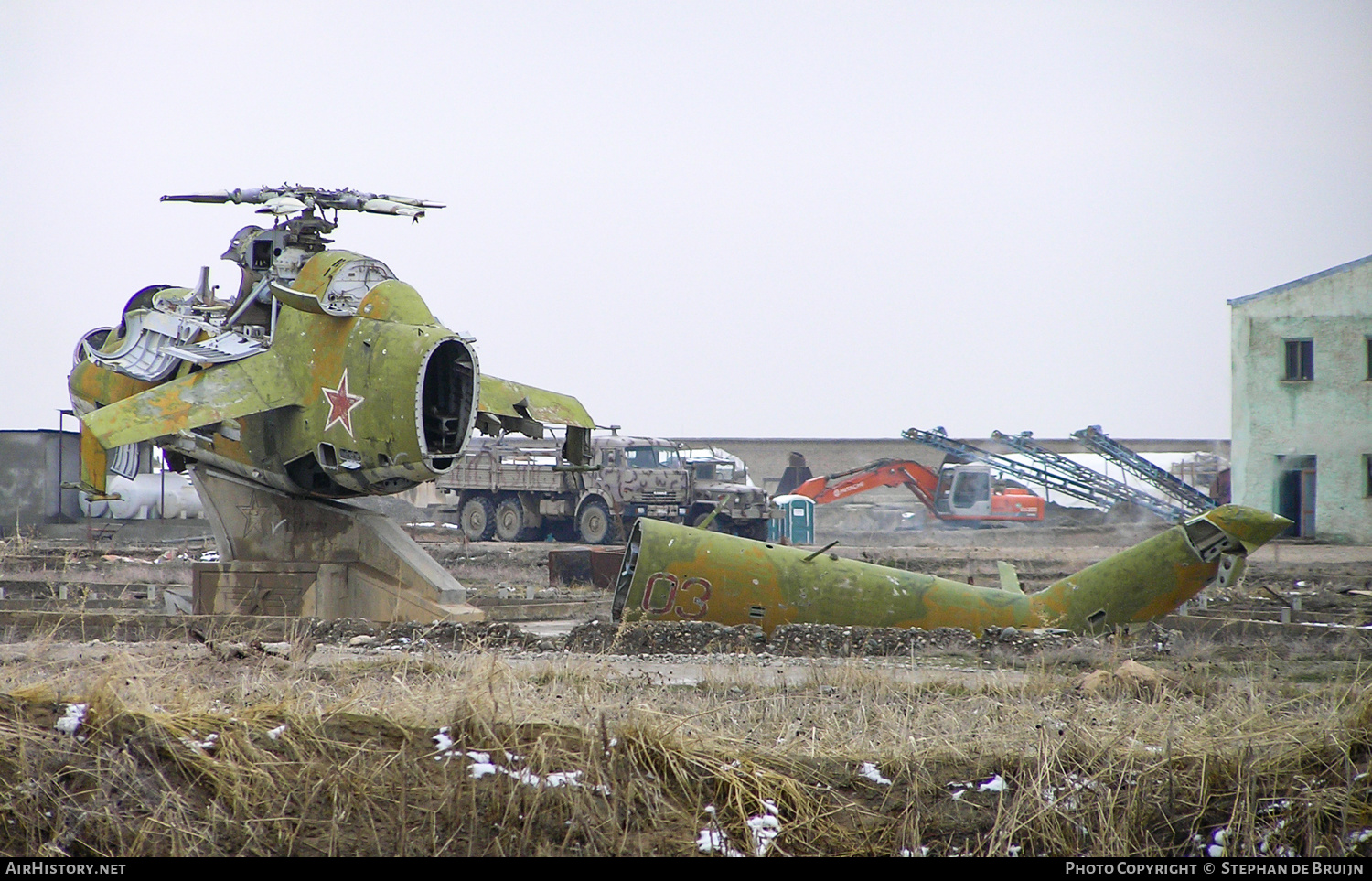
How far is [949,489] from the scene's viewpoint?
36625 millimetres

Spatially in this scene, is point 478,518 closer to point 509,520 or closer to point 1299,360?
point 509,520

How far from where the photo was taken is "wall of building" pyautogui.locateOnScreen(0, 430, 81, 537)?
27391 mm

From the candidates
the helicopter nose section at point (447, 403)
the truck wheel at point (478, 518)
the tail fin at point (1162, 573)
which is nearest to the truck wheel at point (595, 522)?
the truck wheel at point (478, 518)

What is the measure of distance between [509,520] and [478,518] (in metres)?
0.98

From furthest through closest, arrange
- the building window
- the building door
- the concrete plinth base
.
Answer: the building door < the building window < the concrete plinth base

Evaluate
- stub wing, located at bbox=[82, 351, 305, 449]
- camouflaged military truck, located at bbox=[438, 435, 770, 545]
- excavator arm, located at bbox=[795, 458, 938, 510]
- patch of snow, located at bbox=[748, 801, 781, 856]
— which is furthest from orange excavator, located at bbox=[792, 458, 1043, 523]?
patch of snow, located at bbox=[748, 801, 781, 856]

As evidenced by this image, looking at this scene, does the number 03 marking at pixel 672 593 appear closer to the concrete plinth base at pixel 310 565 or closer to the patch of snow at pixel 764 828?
the concrete plinth base at pixel 310 565

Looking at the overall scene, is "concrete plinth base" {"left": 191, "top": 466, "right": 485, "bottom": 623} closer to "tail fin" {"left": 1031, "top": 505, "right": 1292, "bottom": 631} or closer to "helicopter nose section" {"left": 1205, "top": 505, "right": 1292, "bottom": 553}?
"tail fin" {"left": 1031, "top": 505, "right": 1292, "bottom": 631}

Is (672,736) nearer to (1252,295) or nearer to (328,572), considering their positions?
(328,572)

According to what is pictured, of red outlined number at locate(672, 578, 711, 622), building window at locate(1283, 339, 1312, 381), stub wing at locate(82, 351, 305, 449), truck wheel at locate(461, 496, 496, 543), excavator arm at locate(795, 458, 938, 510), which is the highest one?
building window at locate(1283, 339, 1312, 381)

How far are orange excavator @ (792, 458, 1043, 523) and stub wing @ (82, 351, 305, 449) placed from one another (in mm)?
25719

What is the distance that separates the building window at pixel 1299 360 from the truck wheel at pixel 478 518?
18258 mm

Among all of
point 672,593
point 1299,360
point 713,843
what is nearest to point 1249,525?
point 672,593

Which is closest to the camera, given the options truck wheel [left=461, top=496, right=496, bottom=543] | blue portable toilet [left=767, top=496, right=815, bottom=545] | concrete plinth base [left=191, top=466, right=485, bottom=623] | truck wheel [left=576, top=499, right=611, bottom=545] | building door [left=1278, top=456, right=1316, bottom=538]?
concrete plinth base [left=191, top=466, right=485, bottom=623]
